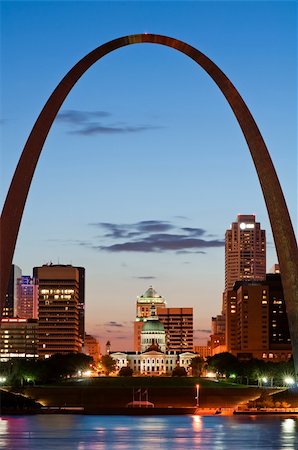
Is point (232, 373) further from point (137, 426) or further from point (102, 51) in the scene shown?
point (102, 51)

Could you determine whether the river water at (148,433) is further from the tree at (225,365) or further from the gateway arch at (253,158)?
the tree at (225,365)

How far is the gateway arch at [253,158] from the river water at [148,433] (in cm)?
572

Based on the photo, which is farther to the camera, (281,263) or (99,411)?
(99,411)

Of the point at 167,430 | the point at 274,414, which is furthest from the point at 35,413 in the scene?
the point at 167,430

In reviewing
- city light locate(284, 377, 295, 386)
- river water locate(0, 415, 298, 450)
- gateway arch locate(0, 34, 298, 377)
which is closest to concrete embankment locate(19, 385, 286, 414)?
city light locate(284, 377, 295, 386)

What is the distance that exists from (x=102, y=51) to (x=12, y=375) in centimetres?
8085

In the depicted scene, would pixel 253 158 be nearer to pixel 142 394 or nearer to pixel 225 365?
pixel 142 394

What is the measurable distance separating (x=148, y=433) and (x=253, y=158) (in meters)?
15.3

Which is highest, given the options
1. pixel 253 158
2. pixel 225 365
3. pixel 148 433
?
pixel 253 158

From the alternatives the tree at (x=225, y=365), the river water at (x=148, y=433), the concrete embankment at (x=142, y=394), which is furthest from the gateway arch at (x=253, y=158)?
the tree at (x=225, y=365)

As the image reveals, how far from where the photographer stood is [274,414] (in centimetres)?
7931

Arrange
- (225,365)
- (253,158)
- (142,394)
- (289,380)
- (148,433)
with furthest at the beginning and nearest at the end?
(225,365), (289,380), (142,394), (148,433), (253,158)

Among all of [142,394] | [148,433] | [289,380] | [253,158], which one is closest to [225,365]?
[289,380]

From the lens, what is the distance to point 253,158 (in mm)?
56469
